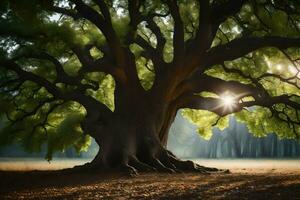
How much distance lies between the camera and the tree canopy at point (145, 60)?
18141mm

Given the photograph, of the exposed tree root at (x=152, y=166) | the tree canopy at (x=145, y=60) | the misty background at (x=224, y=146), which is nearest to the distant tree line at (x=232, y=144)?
the misty background at (x=224, y=146)

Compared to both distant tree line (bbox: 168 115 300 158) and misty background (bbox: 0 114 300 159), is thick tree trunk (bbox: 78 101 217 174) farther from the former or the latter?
distant tree line (bbox: 168 115 300 158)

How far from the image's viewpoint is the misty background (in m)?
72.2

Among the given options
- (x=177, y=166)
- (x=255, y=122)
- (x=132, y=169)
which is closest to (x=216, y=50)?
(x=177, y=166)

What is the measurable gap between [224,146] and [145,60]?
202 ft

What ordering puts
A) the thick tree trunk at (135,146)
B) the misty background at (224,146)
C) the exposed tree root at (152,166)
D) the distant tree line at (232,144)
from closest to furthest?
the exposed tree root at (152,166) → the thick tree trunk at (135,146) → the distant tree line at (232,144) → the misty background at (224,146)

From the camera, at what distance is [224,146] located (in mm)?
84812

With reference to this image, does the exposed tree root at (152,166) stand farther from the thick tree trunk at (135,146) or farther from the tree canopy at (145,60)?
the tree canopy at (145,60)

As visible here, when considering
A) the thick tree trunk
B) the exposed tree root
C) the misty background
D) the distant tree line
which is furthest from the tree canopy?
the distant tree line

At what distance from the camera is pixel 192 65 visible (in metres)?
20.8

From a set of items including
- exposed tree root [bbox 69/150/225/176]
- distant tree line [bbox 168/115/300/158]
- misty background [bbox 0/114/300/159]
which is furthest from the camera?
misty background [bbox 0/114/300/159]

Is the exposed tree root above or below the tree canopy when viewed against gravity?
below

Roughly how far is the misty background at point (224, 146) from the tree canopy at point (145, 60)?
42064 millimetres

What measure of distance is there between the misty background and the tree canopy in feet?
138
